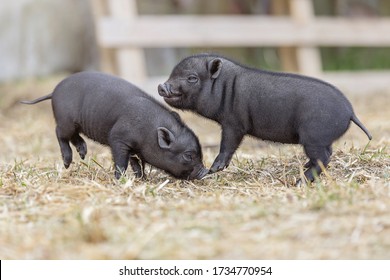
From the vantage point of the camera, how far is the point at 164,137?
519 centimetres

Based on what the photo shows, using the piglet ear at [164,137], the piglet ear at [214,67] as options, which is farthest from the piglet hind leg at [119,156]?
the piglet ear at [214,67]

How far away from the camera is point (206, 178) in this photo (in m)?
5.34

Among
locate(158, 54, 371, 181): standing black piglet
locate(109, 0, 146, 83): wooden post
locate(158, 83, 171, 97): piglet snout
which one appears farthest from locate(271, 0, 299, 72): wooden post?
locate(158, 83, 171, 97): piglet snout

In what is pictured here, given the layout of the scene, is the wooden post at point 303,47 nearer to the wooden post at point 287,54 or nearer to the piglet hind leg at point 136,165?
the wooden post at point 287,54

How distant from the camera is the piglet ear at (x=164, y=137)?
515cm

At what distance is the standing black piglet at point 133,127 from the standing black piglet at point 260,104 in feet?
0.70

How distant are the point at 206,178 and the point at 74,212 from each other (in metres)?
1.58

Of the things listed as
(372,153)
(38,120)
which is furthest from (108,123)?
(38,120)

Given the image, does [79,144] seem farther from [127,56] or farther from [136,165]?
[127,56]

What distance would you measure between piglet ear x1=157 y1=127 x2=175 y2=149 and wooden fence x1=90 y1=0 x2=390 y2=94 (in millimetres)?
3934

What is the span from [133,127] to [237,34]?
5301 mm

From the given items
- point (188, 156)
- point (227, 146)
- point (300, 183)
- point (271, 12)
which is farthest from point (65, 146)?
point (271, 12)

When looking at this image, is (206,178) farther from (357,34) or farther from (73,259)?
(357,34)

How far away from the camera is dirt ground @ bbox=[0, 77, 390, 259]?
10.9 ft
